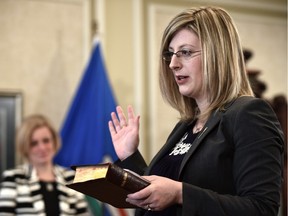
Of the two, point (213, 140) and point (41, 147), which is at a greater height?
point (213, 140)

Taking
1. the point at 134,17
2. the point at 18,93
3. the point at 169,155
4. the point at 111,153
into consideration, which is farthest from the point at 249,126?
the point at 134,17

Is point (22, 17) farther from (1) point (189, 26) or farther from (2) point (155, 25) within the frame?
(1) point (189, 26)

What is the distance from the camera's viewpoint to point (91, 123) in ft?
11.9

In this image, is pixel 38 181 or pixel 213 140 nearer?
pixel 213 140

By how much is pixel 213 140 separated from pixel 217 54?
238 mm

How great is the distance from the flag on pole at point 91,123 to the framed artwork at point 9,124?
1.08ft

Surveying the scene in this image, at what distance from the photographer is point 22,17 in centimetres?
375

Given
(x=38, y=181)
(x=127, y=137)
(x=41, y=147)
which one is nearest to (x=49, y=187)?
(x=38, y=181)

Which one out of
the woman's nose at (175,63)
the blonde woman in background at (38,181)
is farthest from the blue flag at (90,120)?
the woman's nose at (175,63)

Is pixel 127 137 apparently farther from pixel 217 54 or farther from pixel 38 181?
pixel 38 181

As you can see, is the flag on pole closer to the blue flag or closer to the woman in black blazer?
the blue flag

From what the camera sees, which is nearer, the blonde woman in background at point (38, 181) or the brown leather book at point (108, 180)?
the brown leather book at point (108, 180)

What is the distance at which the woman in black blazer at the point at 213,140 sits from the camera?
1178mm

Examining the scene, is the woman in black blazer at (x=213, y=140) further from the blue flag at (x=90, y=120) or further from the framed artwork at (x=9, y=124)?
the framed artwork at (x=9, y=124)
